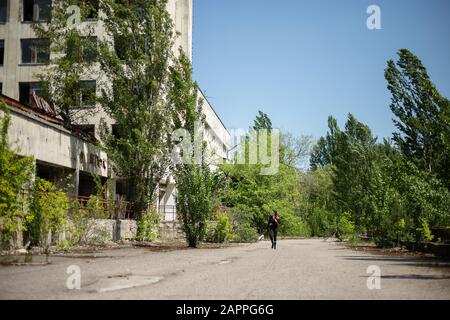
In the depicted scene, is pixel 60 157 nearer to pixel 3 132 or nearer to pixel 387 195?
pixel 3 132

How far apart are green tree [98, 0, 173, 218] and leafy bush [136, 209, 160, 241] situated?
142 centimetres

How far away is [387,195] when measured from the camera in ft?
70.8

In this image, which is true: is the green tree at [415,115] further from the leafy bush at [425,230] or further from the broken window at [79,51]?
the broken window at [79,51]

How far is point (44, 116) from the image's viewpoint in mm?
25688

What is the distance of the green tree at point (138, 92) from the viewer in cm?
2622

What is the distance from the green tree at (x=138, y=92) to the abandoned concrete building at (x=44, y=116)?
2.37 meters

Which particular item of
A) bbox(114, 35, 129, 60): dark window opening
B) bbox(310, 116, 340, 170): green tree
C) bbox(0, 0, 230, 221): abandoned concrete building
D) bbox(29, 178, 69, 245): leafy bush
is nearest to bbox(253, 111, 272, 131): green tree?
bbox(0, 0, 230, 221): abandoned concrete building

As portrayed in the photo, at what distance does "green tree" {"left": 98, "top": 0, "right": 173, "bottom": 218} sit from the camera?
2622cm

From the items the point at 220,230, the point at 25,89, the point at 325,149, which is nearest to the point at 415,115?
the point at 220,230

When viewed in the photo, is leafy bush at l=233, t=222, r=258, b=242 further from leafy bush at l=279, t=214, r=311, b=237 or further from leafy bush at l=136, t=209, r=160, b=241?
leafy bush at l=279, t=214, r=311, b=237

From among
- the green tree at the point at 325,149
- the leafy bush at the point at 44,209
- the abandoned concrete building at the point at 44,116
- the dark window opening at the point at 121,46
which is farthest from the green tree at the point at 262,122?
the leafy bush at the point at 44,209

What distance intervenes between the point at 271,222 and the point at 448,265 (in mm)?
11938
